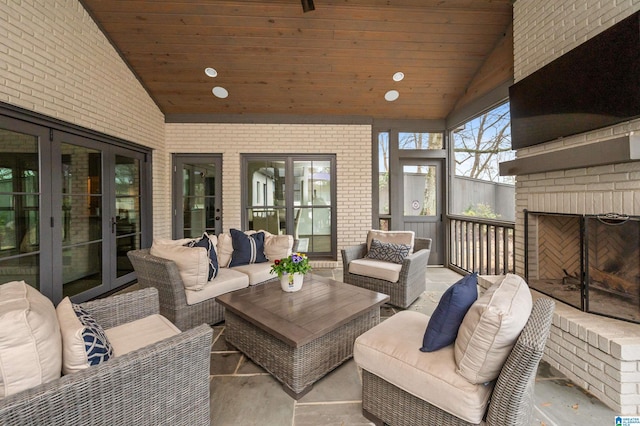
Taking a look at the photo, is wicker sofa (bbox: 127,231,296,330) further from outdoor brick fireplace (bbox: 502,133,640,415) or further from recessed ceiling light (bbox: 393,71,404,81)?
recessed ceiling light (bbox: 393,71,404,81)

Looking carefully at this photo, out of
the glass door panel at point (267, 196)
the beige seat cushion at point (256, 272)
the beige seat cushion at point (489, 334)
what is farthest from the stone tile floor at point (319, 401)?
the glass door panel at point (267, 196)

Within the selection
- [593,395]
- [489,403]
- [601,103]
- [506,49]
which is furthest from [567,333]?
[506,49]

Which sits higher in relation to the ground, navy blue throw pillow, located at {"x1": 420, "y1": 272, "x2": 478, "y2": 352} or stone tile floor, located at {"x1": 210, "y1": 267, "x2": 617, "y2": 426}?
navy blue throw pillow, located at {"x1": 420, "y1": 272, "x2": 478, "y2": 352}

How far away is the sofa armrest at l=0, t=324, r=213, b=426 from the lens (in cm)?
93

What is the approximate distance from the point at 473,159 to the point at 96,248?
218 inches

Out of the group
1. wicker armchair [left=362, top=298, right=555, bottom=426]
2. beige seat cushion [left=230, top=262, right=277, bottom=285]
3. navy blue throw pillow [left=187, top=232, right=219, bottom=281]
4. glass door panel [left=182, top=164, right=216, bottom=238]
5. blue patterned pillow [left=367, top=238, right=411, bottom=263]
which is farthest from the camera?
glass door panel [left=182, top=164, right=216, bottom=238]

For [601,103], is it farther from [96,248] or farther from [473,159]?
[96,248]

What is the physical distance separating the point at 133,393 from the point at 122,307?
3.14ft

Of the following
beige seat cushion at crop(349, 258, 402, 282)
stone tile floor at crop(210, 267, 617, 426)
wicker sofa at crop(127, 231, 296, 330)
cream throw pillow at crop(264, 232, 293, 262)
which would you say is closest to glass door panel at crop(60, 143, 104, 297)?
wicker sofa at crop(127, 231, 296, 330)

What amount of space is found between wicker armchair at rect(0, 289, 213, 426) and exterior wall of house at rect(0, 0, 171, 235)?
2.83 metres

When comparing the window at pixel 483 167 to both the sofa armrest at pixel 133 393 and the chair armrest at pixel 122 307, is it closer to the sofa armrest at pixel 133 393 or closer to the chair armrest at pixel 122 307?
the sofa armrest at pixel 133 393

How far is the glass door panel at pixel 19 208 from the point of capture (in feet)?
8.41

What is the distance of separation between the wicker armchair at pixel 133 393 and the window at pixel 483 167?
3795mm

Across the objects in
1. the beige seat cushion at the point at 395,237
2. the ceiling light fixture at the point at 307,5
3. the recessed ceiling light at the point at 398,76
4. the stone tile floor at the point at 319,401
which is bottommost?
the stone tile floor at the point at 319,401
